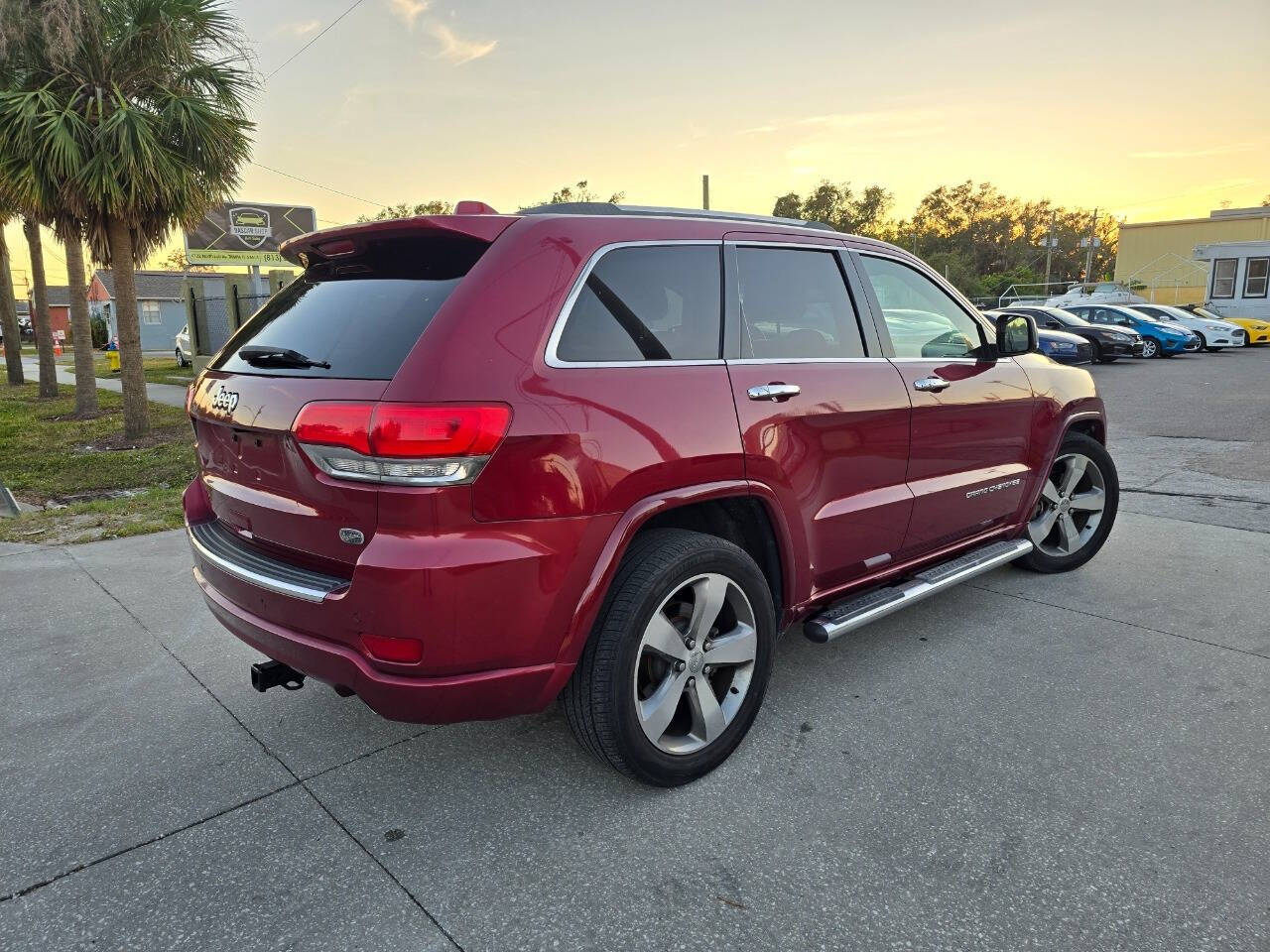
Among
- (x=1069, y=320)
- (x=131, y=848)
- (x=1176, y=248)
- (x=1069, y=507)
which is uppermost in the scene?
(x=1176, y=248)

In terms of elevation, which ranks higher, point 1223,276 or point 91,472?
point 1223,276

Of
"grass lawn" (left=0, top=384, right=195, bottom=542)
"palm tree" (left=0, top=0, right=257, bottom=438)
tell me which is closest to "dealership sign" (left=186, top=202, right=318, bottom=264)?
"grass lawn" (left=0, top=384, right=195, bottom=542)

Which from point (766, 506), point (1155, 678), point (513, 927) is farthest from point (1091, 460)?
point (513, 927)

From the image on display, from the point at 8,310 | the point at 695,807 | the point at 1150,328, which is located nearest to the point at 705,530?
the point at 695,807

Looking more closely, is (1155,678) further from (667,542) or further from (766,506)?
(667,542)

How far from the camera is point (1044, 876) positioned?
2.34 metres

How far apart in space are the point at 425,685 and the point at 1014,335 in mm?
A: 3390

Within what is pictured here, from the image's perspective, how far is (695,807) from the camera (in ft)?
8.79

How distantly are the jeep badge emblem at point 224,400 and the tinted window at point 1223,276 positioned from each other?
134ft

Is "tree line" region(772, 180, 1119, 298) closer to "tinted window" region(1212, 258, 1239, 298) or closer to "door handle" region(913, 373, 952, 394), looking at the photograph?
"tinted window" region(1212, 258, 1239, 298)

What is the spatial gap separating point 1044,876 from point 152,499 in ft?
22.8

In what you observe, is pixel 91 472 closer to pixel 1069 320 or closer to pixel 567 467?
pixel 567 467

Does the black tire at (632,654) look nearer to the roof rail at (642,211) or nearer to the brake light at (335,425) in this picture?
the brake light at (335,425)

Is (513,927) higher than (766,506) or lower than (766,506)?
lower
